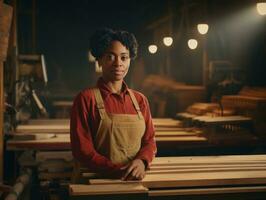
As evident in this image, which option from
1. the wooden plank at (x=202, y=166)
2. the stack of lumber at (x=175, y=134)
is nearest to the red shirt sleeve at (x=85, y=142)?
the wooden plank at (x=202, y=166)

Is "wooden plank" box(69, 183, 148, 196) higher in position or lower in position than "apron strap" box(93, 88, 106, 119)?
lower

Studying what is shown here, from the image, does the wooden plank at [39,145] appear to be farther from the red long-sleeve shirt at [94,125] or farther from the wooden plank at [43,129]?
the red long-sleeve shirt at [94,125]

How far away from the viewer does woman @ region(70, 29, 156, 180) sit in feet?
13.1

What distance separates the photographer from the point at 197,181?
13.5 feet

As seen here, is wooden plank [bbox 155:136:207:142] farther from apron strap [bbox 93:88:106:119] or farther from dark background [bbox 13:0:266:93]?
dark background [bbox 13:0:266:93]

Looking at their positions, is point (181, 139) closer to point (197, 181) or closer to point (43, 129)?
point (43, 129)

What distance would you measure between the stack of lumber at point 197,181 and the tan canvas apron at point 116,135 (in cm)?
25

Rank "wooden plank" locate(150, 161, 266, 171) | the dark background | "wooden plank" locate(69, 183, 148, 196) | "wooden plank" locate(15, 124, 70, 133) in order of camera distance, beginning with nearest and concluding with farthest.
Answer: "wooden plank" locate(69, 183, 148, 196), "wooden plank" locate(150, 161, 266, 171), "wooden plank" locate(15, 124, 70, 133), the dark background

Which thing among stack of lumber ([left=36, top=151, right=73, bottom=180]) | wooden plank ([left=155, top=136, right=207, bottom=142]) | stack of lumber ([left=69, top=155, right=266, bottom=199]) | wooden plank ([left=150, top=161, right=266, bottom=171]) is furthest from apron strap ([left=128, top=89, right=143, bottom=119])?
wooden plank ([left=155, top=136, right=207, bottom=142])

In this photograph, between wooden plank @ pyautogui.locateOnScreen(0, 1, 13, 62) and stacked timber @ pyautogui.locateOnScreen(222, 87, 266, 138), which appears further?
stacked timber @ pyautogui.locateOnScreen(222, 87, 266, 138)

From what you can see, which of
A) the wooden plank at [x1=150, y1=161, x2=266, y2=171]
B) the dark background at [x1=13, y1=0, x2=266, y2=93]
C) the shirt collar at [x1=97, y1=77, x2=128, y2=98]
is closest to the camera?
the shirt collar at [x1=97, y1=77, x2=128, y2=98]

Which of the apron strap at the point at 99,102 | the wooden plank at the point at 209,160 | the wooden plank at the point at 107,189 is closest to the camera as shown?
the wooden plank at the point at 107,189

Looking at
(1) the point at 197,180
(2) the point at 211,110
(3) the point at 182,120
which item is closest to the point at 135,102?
(1) the point at 197,180

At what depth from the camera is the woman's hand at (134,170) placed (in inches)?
157
